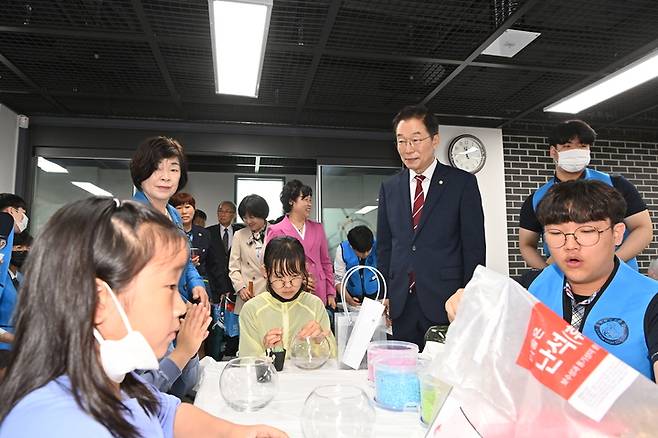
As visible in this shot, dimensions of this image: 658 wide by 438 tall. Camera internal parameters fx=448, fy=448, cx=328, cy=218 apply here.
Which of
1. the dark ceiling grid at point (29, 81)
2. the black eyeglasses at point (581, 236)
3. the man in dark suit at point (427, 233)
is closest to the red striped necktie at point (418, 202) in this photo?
the man in dark suit at point (427, 233)

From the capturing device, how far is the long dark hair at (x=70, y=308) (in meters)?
0.61

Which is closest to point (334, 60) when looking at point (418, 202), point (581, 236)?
point (418, 202)

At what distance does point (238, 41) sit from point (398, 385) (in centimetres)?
265

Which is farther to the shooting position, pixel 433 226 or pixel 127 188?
pixel 127 188

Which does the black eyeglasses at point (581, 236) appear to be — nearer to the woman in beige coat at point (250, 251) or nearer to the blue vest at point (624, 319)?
the blue vest at point (624, 319)

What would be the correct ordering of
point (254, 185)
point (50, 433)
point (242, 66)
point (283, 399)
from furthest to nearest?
point (254, 185) < point (242, 66) < point (283, 399) < point (50, 433)

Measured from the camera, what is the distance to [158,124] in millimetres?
4684

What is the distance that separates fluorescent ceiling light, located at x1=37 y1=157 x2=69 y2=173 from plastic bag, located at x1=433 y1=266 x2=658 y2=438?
16.5 ft

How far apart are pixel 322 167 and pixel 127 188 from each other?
231cm

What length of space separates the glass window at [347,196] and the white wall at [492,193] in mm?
685

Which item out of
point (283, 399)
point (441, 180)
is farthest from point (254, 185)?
point (283, 399)

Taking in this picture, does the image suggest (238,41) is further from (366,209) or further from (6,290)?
(366,209)

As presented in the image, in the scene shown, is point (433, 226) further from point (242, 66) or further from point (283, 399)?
point (242, 66)

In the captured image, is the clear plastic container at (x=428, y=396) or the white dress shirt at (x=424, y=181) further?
the white dress shirt at (x=424, y=181)
